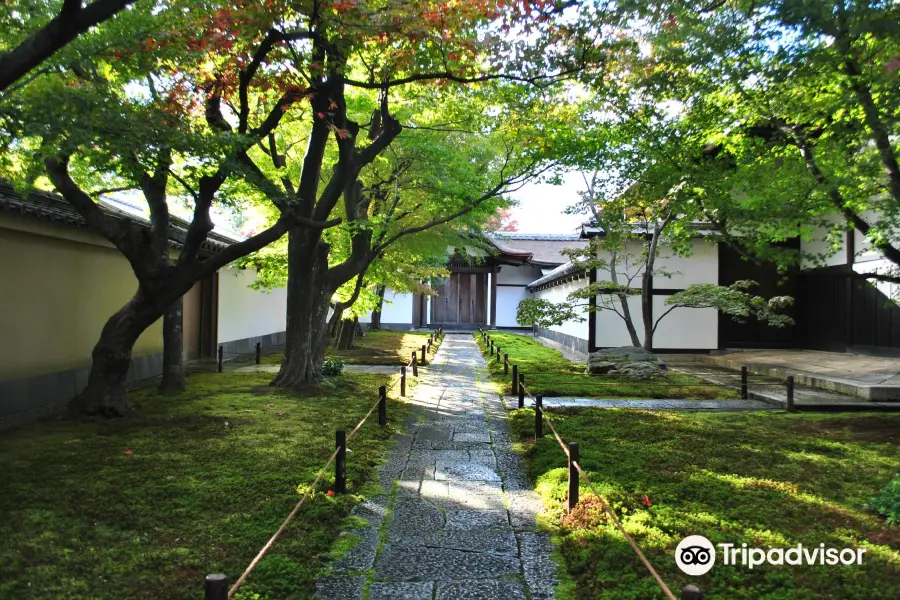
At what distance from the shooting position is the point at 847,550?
14.1 ft

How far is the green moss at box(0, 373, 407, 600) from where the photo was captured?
3.87 metres

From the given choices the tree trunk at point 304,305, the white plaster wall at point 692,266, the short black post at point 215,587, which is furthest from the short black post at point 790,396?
the short black post at point 215,587

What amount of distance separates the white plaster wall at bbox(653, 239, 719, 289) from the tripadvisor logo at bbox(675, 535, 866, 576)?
15.0m

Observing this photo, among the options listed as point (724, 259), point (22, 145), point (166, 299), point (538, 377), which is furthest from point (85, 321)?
point (724, 259)

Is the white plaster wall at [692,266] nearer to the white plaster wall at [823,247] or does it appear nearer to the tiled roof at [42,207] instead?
the white plaster wall at [823,247]

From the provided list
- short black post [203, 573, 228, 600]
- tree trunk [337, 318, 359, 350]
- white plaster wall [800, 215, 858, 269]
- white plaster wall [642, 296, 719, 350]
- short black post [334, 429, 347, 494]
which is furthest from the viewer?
tree trunk [337, 318, 359, 350]

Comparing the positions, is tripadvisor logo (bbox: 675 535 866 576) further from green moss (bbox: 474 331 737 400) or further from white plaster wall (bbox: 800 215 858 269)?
white plaster wall (bbox: 800 215 858 269)

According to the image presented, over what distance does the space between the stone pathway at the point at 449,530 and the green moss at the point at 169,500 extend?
0.99 ft

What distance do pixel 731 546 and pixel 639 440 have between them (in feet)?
11.4

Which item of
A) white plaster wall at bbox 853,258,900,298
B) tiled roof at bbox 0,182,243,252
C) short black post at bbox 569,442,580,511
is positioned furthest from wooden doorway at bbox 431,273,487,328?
short black post at bbox 569,442,580,511

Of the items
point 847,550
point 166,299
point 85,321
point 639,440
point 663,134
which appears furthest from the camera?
point 85,321

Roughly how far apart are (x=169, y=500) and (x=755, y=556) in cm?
485

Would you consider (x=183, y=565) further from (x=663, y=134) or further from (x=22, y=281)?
(x=663, y=134)

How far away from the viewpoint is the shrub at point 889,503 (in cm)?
486
